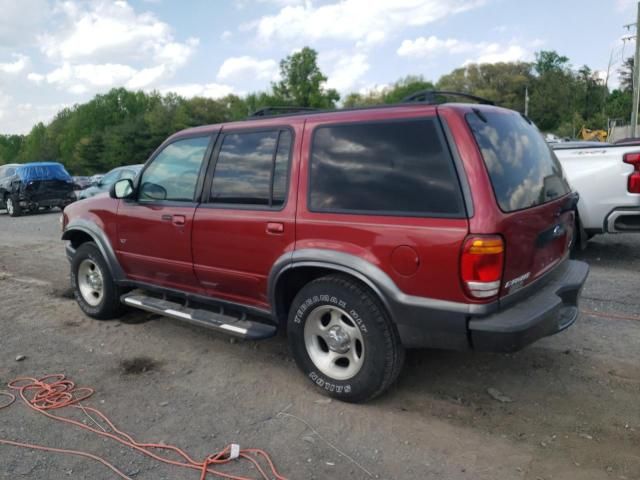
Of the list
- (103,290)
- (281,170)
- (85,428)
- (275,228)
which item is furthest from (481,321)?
(103,290)

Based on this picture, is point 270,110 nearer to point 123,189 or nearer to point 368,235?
point 123,189

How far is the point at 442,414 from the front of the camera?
337 centimetres

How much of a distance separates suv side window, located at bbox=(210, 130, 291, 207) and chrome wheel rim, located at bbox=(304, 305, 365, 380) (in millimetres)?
864

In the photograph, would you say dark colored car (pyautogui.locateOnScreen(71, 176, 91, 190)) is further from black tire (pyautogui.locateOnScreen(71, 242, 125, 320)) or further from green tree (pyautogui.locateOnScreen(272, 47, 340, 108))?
green tree (pyautogui.locateOnScreen(272, 47, 340, 108))

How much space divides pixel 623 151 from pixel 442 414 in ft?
16.3

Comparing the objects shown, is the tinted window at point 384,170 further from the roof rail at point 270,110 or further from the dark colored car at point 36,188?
the dark colored car at point 36,188

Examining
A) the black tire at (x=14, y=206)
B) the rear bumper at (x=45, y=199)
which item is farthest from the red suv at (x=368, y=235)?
the black tire at (x=14, y=206)

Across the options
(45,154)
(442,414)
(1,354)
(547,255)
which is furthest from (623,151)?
(45,154)

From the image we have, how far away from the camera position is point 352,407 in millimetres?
3488

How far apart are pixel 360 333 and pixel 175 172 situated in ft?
7.41

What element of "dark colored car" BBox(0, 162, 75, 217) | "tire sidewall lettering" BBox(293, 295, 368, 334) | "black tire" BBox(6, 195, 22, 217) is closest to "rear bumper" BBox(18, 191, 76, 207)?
"dark colored car" BBox(0, 162, 75, 217)

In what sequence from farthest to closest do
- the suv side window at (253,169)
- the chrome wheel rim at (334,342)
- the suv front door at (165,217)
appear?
the suv front door at (165,217) → the suv side window at (253,169) → the chrome wheel rim at (334,342)

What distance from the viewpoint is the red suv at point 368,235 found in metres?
2.97

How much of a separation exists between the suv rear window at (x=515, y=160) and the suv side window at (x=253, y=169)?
1355 millimetres
